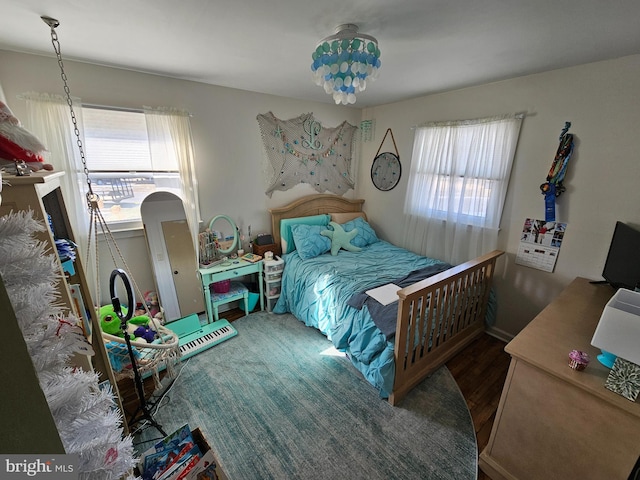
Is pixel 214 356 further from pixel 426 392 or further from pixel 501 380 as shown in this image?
pixel 501 380

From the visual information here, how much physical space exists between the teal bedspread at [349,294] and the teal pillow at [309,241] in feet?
0.25

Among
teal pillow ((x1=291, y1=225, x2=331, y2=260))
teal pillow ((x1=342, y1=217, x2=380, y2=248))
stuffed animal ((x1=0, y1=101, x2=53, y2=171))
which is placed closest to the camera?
stuffed animal ((x1=0, y1=101, x2=53, y2=171))

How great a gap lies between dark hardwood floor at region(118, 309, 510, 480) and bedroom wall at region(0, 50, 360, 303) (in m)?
1.01

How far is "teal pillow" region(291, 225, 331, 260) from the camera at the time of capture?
2929 millimetres

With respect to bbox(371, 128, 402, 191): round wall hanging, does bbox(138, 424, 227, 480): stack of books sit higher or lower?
lower

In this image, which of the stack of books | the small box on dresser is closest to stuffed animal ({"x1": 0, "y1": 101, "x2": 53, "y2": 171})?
the stack of books

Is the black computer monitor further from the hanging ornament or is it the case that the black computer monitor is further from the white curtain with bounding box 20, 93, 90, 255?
the white curtain with bounding box 20, 93, 90, 255

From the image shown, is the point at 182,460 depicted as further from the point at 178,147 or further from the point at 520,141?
the point at 520,141

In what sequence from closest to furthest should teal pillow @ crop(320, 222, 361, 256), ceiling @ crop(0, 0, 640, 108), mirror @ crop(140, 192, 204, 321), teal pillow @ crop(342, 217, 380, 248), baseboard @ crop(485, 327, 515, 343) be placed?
ceiling @ crop(0, 0, 640, 108) < mirror @ crop(140, 192, 204, 321) < baseboard @ crop(485, 327, 515, 343) < teal pillow @ crop(320, 222, 361, 256) < teal pillow @ crop(342, 217, 380, 248)

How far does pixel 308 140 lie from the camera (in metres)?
3.27

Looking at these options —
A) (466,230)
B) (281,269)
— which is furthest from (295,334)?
(466,230)

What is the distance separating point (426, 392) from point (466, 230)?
1.62 m

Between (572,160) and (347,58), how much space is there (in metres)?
1.97

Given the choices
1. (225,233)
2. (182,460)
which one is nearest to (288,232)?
(225,233)
